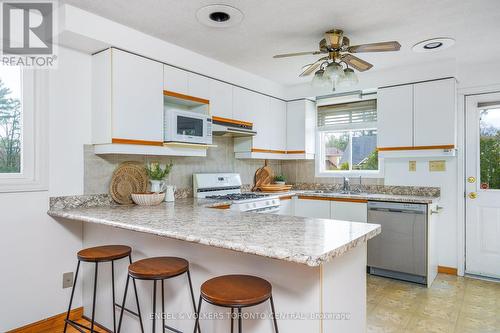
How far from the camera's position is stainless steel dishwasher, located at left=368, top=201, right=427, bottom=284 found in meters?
3.23

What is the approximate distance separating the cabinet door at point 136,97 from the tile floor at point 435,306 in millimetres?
2375

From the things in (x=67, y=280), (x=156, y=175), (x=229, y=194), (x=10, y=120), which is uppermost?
(x=10, y=120)

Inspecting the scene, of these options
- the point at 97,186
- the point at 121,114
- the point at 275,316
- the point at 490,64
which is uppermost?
the point at 490,64

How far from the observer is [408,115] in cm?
360

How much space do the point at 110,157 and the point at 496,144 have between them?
3.98m

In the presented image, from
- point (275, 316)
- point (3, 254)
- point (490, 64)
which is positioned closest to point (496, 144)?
point (490, 64)

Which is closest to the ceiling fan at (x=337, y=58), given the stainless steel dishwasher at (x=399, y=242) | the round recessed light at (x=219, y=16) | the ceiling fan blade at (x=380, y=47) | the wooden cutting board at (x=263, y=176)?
the ceiling fan blade at (x=380, y=47)

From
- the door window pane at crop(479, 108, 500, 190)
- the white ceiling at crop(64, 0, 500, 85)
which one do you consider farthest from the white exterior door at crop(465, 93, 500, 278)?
the white ceiling at crop(64, 0, 500, 85)

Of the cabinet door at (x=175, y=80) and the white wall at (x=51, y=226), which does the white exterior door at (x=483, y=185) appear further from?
the white wall at (x=51, y=226)

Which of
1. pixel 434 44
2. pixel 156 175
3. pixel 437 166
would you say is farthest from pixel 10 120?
pixel 437 166

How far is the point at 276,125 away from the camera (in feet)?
14.4

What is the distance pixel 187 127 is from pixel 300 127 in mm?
1994

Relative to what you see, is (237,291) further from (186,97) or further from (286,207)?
(286,207)

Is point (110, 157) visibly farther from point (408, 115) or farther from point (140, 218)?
point (408, 115)
